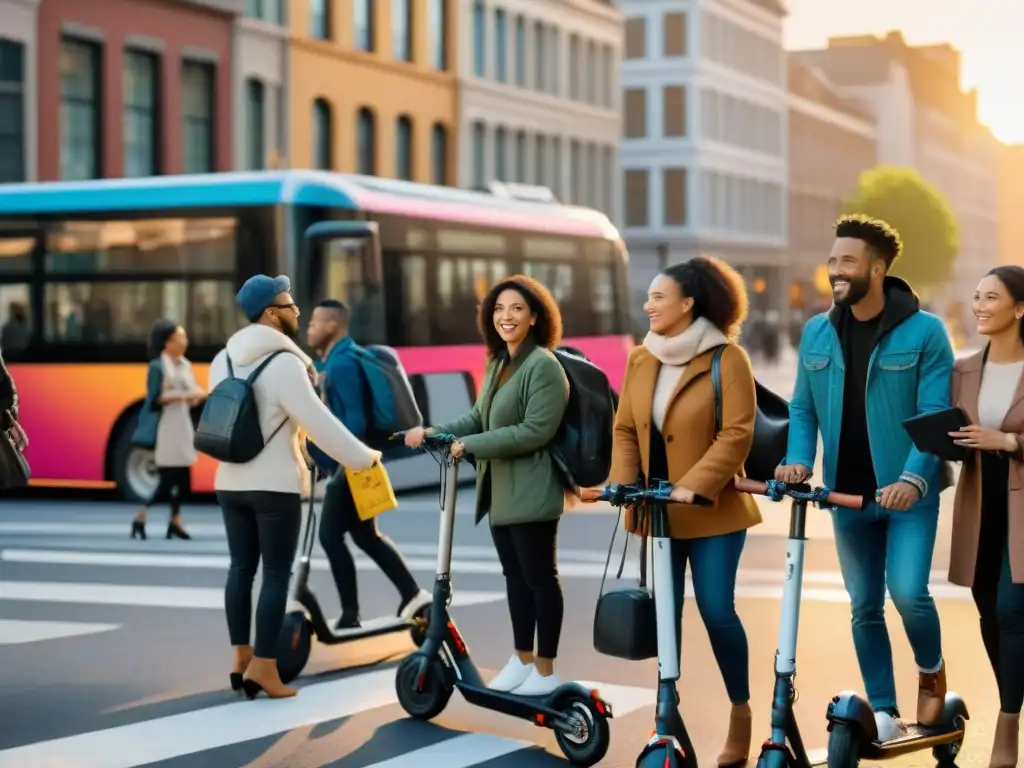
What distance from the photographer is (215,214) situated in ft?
65.0

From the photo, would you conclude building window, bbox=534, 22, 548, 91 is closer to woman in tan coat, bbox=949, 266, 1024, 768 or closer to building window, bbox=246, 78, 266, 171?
building window, bbox=246, 78, 266, 171

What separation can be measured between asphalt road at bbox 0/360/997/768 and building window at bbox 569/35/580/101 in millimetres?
50627

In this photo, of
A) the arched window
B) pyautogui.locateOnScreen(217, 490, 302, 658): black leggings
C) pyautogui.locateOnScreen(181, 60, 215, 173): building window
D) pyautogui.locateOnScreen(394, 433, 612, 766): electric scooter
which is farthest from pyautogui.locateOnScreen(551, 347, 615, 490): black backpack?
the arched window

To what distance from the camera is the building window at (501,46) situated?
5800 centimetres

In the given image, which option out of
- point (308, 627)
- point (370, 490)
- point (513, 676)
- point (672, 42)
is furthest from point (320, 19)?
point (672, 42)

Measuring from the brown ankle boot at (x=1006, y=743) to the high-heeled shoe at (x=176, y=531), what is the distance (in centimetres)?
977

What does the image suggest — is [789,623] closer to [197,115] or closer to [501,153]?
[197,115]

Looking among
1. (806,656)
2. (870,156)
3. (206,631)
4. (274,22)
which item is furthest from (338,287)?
(870,156)

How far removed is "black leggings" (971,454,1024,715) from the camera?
711 centimetres

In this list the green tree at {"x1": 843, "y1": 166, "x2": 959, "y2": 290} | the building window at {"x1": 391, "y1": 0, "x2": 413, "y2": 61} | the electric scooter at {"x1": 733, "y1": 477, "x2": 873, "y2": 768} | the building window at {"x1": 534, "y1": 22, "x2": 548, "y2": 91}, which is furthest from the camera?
the green tree at {"x1": 843, "y1": 166, "x2": 959, "y2": 290}

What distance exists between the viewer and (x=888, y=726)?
7.01 m

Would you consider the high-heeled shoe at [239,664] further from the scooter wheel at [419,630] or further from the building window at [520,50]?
the building window at [520,50]

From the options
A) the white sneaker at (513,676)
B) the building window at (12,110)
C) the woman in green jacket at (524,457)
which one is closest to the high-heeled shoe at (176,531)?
the woman in green jacket at (524,457)

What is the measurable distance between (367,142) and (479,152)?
7368mm
